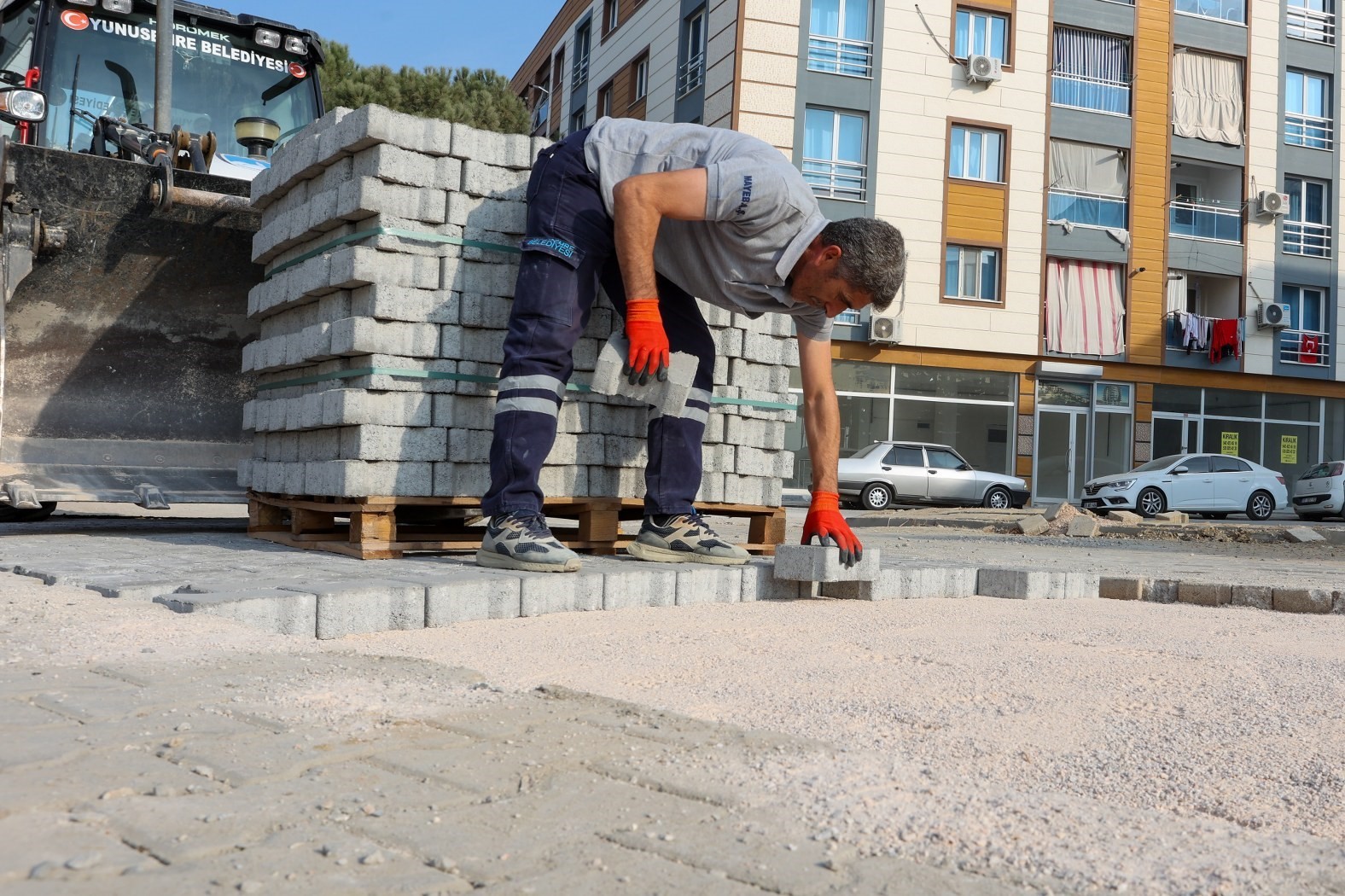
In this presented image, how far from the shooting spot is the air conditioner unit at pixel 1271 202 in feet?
86.2

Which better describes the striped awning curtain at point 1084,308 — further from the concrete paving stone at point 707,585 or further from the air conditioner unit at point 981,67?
the concrete paving stone at point 707,585

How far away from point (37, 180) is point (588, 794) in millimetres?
5986

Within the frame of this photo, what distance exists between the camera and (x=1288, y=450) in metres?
27.2

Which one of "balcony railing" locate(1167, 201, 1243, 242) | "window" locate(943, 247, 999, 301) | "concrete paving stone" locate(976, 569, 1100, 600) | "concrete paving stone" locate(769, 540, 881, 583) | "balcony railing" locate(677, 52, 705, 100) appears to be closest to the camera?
"concrete paving stone" locate(769, 540, 881, 583)

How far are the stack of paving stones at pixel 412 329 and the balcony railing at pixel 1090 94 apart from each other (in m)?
21.9

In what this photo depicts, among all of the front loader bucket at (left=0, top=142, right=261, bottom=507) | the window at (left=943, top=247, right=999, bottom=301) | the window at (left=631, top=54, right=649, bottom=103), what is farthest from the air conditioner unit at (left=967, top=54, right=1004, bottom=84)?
the front loader bucket at (left=0, top=142, right=261, bottom=507)

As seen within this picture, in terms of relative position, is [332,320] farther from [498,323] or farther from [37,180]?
[37,180]

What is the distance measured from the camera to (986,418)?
2472cm

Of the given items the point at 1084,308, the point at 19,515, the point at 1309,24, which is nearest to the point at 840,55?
the point at 1084,308

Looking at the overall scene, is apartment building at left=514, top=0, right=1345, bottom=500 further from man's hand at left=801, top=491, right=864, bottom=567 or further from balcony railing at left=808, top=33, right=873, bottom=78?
man's hand at left=801, top=491, right=864, bottom=567

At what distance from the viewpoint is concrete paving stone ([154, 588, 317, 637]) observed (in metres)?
3.59

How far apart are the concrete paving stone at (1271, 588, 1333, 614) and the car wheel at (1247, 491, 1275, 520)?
17.8m

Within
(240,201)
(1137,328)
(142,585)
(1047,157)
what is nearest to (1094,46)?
(1047,157)

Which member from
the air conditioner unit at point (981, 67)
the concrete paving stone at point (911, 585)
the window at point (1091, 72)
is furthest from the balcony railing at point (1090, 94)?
the concrete paving stone at point (911, 585)
